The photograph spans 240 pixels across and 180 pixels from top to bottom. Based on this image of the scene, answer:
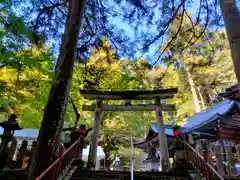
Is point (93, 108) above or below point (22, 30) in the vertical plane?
above

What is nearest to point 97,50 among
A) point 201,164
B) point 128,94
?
point 128,94

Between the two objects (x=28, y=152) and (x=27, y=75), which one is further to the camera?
(x=28, y=152)

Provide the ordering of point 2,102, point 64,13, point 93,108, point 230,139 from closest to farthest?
point 2,102 → point 64,13 → point 230,139 → point 93,108

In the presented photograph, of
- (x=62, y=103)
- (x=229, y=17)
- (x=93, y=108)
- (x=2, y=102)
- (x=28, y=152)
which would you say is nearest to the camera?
(x=229, y=17)

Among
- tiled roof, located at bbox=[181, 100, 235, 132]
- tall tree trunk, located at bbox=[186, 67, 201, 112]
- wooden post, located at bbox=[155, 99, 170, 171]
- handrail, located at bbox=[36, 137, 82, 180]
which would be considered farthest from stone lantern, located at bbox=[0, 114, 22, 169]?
tall tree trunk, located at bbox=[186, 67, 201, 112]

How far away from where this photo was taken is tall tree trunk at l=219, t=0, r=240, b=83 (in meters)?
1.85

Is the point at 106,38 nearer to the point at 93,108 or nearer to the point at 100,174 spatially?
the point at 93,108

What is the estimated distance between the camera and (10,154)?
5414mm

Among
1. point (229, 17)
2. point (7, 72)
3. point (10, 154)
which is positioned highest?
point (7, 72)

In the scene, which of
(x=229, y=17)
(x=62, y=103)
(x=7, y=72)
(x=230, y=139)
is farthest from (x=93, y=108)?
(x=229, y=17)

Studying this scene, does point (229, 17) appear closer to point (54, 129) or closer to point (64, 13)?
point (54, 129)

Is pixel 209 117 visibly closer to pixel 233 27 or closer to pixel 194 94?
pixel 233 27

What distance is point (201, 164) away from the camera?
15.9 feet

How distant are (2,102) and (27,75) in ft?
9.52
